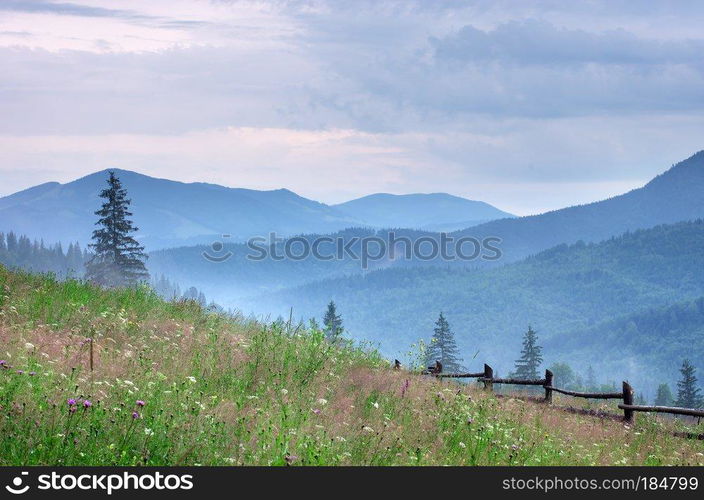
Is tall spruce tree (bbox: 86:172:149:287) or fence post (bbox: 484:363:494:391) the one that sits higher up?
tall spruce tree (bbox: 86:172:149:287)

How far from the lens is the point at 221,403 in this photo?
33.9ft

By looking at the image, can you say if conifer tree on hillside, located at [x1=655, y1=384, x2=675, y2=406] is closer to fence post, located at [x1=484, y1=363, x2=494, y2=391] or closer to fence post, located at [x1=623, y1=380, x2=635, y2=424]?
fence post, located at [x1=484, y1=363, x2=494, y2=391]

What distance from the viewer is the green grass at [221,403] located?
8625mm

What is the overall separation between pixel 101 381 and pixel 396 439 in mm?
3794

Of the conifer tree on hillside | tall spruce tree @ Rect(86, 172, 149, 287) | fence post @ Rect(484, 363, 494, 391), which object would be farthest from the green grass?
the conifer tree on hillside

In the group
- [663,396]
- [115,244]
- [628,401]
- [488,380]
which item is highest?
[115,244]

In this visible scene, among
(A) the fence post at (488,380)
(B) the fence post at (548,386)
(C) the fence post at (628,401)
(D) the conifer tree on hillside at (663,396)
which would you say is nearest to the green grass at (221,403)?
(C) the fence post at (628,401)

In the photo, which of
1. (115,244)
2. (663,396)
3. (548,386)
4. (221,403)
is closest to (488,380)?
(548,386)

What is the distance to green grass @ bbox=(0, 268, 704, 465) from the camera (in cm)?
862

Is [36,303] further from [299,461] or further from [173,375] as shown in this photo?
[299,461]

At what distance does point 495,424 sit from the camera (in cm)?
1235

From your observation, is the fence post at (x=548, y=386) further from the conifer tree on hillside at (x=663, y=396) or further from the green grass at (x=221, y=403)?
the conifer tree on hillside at (x=663, y=396)

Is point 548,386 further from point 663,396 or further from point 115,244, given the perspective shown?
point 663,396
